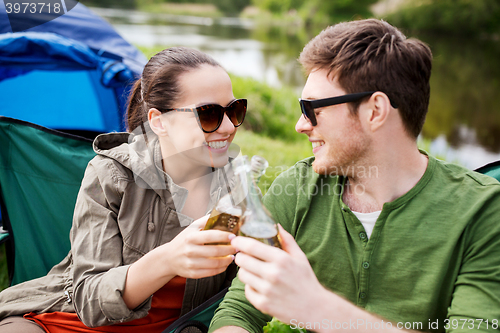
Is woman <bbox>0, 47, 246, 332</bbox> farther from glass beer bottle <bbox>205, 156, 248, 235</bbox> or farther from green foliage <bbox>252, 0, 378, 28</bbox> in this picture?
green foliage <bbox>252, 0, 378, 28</bbox>

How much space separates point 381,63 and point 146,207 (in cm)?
118

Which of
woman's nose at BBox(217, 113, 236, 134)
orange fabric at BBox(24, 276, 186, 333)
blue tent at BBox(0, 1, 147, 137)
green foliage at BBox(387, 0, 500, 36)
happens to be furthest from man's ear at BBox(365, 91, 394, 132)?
green foliage at BBox(387, 0, 500, 36)

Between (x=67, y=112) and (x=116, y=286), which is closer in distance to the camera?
(x=116, y=286)

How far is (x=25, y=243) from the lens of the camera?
2.37 m

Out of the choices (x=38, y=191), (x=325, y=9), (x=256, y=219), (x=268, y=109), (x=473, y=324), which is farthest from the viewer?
(x=325, y=9)

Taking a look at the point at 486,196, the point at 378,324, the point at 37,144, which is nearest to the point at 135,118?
the point at 37,144

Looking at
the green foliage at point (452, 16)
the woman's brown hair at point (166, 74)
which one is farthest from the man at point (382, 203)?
the green foliage at point (452, 16)

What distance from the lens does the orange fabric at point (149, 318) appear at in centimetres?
172

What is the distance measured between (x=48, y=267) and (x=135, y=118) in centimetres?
115

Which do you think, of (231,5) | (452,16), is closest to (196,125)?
(452,16)

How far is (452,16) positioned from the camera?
2611 cm

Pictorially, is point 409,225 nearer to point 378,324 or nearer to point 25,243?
point 378,324

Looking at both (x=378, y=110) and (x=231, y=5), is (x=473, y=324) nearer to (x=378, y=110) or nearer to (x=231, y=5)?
(x=378, y=110)

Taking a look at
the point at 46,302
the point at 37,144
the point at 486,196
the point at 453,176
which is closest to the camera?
the point at 486,196
